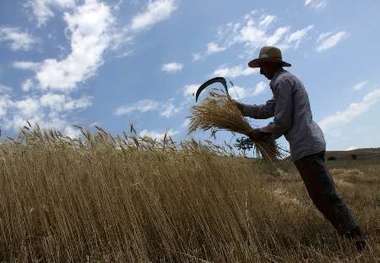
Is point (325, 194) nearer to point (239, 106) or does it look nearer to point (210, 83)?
point (239, 106)

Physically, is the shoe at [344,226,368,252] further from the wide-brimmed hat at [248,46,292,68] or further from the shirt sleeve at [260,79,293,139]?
the wide-brimmed hat at [248,46,292,68]

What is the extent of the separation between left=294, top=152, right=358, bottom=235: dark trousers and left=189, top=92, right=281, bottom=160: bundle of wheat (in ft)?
1.79

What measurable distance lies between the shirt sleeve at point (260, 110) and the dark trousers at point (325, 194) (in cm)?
61

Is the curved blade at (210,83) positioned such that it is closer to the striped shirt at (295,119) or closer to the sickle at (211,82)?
the sickle at (211,82)

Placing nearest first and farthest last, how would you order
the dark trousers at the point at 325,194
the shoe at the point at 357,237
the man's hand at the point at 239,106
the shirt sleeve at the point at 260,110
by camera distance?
1. the shoe at the point at 357,237
2. the dark trousers at the point at 325,194
3. the shirt sleeve at the point at 260,110
4. the man's hand at the point at 239,106

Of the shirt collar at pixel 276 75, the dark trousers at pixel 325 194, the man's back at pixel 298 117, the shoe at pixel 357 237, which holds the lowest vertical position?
the shoe at pixel 357 237

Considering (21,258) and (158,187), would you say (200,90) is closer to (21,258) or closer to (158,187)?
(158,187)

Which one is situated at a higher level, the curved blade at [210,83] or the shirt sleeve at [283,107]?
the curved blade at [210,83]

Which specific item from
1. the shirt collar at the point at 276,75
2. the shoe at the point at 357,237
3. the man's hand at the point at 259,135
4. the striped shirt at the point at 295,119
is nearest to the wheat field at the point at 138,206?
the shoe at the point at 357,237

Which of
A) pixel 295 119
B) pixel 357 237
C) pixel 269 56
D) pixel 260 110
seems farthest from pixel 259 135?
pixel 357 237

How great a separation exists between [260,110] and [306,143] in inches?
26.2

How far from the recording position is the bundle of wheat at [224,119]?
5438 millimetres

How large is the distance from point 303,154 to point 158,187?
152 centimetres

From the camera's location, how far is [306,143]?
4.89 m
